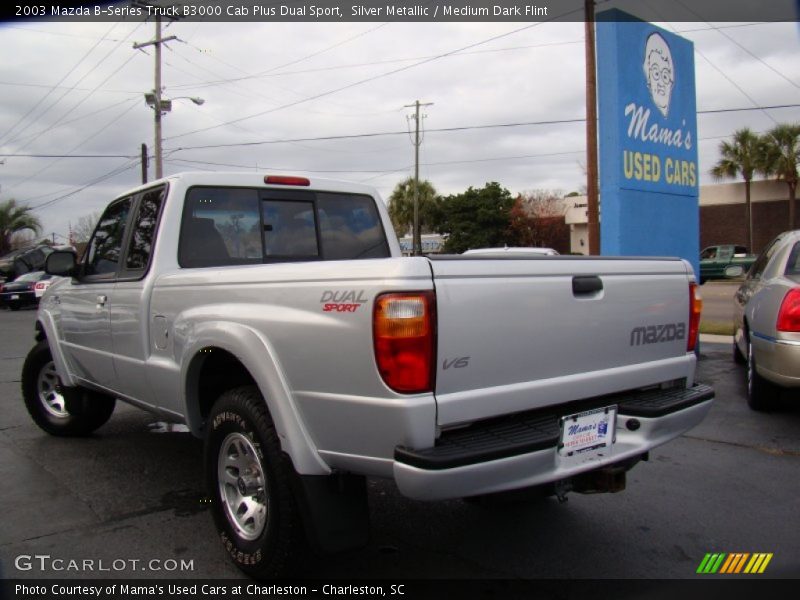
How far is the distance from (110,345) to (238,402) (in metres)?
1.83

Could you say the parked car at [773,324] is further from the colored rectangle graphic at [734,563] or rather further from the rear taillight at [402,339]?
the rear taillight at [402,339]

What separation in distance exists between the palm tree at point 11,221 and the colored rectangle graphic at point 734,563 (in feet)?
152

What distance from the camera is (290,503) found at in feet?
9.21

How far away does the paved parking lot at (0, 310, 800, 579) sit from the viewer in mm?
3342

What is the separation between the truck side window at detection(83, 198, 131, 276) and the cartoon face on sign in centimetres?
780

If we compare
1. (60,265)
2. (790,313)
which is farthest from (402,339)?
(790,313)

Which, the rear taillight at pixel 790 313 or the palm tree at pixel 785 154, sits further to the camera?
the palm tree at pixel 785 154

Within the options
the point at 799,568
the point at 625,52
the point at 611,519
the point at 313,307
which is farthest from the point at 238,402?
the point at 625,52

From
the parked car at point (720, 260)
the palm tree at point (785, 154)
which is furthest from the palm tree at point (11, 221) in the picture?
the palm tree at point (785, 154)

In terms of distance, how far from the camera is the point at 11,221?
41.8 m

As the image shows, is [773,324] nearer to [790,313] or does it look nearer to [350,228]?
[790,313]

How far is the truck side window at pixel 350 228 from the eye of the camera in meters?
4.73

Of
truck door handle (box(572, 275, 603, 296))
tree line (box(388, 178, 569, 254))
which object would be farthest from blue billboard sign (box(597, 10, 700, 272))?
tree line (box(388, 178, 569, 254))

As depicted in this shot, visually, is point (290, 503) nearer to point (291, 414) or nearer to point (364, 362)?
point (291, 414)
